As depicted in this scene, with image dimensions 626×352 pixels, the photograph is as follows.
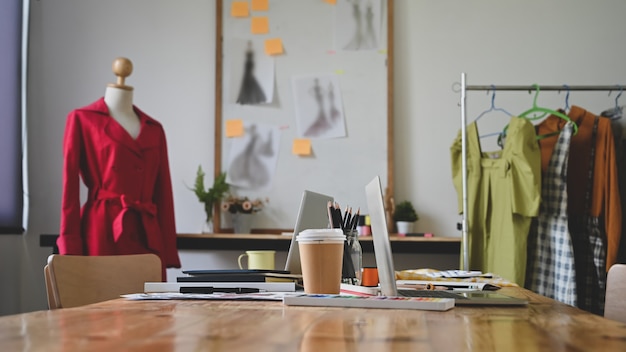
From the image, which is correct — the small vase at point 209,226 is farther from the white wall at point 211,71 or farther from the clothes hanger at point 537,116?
the clothes hanger at point 537,116

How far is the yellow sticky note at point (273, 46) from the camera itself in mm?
4027

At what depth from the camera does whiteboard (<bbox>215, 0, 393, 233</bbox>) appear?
3.92 meters

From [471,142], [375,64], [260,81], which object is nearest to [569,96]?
[471,142]

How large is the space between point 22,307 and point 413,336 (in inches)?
142

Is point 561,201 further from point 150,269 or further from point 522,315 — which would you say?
point 522,315

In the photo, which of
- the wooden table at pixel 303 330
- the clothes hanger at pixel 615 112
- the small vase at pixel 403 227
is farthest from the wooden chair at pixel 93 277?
the clothes hanger at pixel 615 112

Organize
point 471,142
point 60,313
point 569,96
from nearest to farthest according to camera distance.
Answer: point 60,313
point 471,142
point 569,96

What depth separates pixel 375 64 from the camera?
3.97 m

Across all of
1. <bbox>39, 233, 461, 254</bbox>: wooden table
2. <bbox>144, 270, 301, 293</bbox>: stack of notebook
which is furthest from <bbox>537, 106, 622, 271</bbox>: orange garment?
<bbox>144, 270, 301, 293</bbox>: stack of notebook

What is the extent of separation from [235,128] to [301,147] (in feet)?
1.27

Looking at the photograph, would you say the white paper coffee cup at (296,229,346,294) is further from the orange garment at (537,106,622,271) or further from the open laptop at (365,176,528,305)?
A: the orange garment at (537,106,622,271)

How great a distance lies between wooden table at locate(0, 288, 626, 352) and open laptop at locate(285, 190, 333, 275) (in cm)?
74

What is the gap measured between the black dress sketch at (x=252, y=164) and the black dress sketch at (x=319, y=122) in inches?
9.3

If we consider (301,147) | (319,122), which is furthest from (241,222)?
(319,122)
